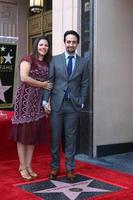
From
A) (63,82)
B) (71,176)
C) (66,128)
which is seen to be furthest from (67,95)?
(71,176)

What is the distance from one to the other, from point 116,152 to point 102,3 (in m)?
2.15

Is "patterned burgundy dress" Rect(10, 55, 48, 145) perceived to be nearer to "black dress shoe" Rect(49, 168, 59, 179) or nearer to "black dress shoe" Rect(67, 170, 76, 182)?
"black dress shoe" Rect(49, 168, 59, 179)

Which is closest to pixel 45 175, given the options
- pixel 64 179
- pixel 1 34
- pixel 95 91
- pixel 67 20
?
pixel 64 179

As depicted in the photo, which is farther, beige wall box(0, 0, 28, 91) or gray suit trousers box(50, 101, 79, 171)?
beige wall box(0, 0, 28, 91)

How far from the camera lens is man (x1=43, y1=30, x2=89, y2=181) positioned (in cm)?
423

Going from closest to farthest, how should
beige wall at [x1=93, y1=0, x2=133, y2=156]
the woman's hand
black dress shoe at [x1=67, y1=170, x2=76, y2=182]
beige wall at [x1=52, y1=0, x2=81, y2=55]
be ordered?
the woman's hand → black dress shoe at [x1=67, y1=170, x2=76, y2=182] → beige wall at [x1=93, y1=0, x2=133, y2=156] → beige wall at [x1=52, y1=0, x2=81, y2=55]

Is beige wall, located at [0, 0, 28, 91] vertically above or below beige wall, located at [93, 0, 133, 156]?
above

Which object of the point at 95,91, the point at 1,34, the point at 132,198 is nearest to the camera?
the point at 132,198

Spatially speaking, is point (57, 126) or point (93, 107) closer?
point (57, 126)

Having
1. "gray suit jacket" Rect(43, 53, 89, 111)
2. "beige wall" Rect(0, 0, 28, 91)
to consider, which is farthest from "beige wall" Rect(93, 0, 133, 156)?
"beige wall" Rect(0, 0, 28, 91)

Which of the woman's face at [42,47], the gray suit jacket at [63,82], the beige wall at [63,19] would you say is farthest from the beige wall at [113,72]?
the woman's face at [42,47]

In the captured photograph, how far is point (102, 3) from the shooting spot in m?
5.54

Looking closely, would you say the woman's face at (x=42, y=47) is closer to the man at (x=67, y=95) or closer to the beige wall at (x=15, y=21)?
the man at (x=67, y=95)

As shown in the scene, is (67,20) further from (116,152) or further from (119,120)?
(116,152)
